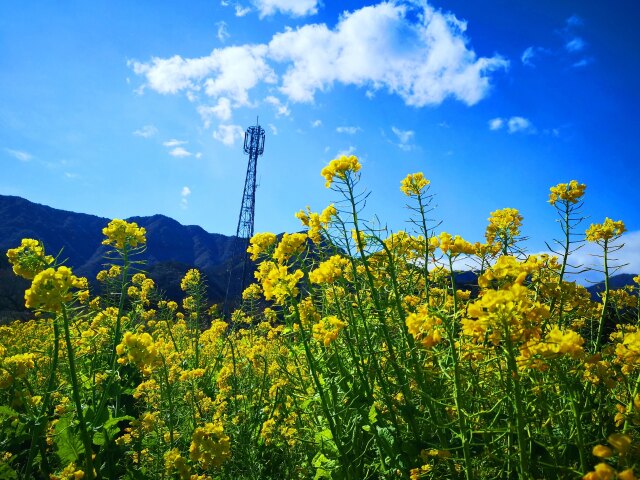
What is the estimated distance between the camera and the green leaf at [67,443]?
8.29ft

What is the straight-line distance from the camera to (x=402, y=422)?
236cm

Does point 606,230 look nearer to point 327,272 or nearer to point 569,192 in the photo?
point 569,192

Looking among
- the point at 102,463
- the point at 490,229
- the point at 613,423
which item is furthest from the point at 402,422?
the point at 102,463

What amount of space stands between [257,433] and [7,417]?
1.83 m

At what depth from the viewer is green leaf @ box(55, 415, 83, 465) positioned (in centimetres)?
253

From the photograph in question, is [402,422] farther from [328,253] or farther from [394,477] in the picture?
[328,253]

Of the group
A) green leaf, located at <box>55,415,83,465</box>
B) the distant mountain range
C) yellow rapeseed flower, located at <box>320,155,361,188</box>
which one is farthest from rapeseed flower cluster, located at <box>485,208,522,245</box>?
the distant mountain range

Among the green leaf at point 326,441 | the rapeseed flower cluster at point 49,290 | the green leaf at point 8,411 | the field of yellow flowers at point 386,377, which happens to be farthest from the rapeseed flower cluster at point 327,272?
the green leaf at point 8,411

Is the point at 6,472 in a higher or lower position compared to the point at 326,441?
lower

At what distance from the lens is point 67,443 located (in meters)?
2.57

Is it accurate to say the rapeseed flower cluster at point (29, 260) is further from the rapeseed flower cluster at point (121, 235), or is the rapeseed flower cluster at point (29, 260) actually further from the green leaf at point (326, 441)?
the green leaf at point (326, 441)

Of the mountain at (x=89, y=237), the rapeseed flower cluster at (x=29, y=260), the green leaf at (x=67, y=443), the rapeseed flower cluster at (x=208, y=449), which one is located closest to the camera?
the rapeseed flower cluster at (x=29, y=260)

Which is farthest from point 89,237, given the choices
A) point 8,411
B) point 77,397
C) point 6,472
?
point 77,397

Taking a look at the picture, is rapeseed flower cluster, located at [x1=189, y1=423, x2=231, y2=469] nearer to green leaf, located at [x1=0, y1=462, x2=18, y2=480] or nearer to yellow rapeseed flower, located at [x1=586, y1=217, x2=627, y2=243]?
green leaf, located at [x1=0, y1=462, x2=18, y2=480]
